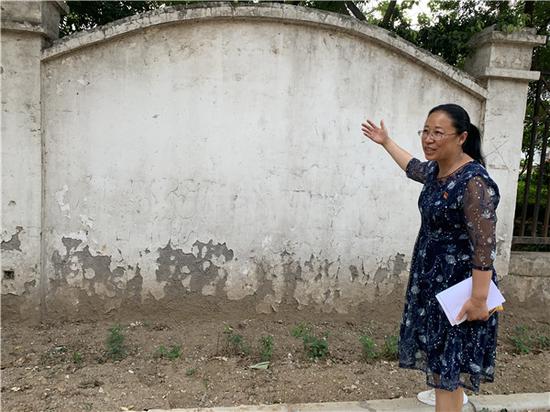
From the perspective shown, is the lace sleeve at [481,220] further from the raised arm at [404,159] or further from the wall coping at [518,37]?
the wall coping at [518,37]

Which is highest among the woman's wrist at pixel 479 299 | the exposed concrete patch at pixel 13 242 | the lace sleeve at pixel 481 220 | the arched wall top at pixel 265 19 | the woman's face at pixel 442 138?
the arched wall top at pixel 265 19

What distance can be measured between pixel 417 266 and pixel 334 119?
72.6 inches

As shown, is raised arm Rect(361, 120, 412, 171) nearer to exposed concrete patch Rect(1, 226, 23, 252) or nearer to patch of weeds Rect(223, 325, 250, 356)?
patch of weeds Rect(223, 325, 250, 356)

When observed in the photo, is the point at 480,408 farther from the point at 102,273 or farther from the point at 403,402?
the point at 102,273

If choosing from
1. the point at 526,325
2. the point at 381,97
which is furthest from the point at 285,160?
the point at 526,325

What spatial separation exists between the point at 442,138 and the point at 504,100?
235cm

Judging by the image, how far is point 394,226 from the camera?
3.98 m

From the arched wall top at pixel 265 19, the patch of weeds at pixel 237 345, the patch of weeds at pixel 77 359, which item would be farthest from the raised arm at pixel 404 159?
the patch of weeds at pixel 77 359

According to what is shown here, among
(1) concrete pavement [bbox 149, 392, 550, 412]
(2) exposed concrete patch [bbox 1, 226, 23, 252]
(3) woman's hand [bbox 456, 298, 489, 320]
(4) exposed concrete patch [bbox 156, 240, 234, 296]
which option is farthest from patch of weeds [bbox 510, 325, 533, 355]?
(2) exposed concrete patch [bbox 1, 226, 23, 252]

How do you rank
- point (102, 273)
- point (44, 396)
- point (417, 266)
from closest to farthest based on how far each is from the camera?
1. point (417, 266)
2. point (44, 396)
3. point (102, 273)

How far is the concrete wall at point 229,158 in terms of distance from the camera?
349cm

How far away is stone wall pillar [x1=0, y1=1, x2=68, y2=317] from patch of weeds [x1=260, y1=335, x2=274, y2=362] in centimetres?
182

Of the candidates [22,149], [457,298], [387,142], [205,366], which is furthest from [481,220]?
[22,149]

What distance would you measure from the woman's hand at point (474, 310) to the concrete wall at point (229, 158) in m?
1.91
